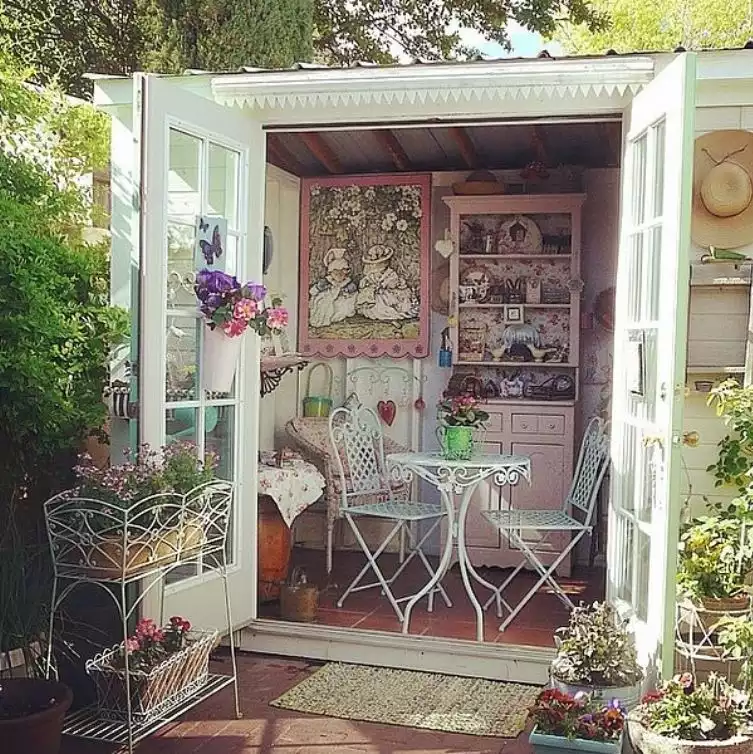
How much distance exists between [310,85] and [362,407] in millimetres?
2674

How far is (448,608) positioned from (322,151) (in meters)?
2.89

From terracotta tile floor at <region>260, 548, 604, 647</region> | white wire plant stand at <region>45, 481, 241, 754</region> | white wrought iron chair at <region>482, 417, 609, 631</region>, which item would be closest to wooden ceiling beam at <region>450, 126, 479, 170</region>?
white wrought iron chair at <region>482, 417, 609, 631</region>

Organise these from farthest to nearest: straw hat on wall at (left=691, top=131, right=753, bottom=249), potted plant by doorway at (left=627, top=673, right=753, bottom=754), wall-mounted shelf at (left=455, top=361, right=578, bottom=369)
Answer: wall-mounted shelf at (left=455, top=361, right=578, bottom=369) → straw hat on wall at (left=691, top=131, right=753, bottom=249) → potted plant by doorway at (left=627, top=673, right=753, bottom=754)

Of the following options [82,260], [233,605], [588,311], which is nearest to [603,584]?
[588,311]

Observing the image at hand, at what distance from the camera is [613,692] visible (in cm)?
387

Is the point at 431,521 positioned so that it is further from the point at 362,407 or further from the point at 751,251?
the point at 751,251

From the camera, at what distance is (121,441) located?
14.7 ft

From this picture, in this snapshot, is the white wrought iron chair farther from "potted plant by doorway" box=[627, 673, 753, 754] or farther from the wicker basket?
the wicker basket

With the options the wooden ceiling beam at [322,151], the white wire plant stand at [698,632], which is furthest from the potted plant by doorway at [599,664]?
the wooden ceiling beam at [322,151]

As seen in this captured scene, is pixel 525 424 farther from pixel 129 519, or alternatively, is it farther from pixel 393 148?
pixel 129 519

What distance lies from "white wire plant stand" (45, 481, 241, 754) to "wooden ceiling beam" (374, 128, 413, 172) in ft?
9.46

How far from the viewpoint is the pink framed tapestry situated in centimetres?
707

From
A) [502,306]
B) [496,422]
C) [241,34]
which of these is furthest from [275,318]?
[241,34]

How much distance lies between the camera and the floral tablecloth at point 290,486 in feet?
18.2
